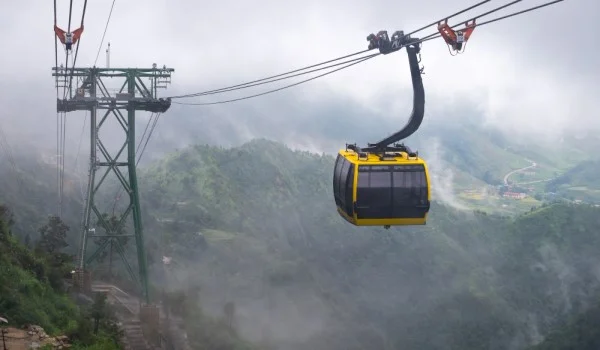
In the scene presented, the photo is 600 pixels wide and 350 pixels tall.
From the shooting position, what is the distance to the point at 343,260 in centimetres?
12200

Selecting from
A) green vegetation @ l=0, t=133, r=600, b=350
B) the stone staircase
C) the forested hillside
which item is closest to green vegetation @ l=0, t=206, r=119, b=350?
the stone staircase

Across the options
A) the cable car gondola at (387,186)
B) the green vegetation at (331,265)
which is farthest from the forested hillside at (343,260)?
the cable car gondola at (387,186)

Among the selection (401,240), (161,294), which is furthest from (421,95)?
(401,240)

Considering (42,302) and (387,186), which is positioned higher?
(387,186)

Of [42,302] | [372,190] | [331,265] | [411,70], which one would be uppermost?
[411,70]

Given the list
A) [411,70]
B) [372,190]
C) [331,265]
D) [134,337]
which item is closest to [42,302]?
[134,337]

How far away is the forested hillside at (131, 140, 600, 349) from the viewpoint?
94.6m

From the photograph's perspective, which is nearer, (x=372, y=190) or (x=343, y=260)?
(x=372, y=190)

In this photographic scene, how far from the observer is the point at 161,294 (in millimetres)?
55844

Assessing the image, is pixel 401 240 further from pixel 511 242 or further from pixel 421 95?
pixel 421 95

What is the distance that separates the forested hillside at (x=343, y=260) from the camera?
94562mm

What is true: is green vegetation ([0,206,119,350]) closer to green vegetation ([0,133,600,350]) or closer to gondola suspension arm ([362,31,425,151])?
gondola suspension arm ([362,31,425,151])

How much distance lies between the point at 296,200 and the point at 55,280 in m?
112

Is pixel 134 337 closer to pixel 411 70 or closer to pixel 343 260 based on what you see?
pixel 411 70
